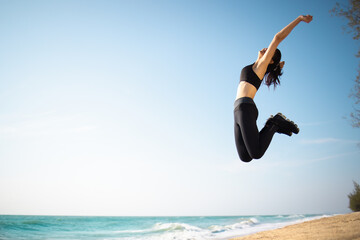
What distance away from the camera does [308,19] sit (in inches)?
113

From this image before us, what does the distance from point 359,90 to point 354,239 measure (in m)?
6.98

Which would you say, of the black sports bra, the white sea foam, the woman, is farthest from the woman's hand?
the white sea foam

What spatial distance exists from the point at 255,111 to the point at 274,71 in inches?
30.9

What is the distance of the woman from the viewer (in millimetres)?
2950

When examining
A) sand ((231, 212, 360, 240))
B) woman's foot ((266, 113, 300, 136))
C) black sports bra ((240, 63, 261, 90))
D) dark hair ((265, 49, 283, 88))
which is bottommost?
sand ((231, 212, 360, 240))

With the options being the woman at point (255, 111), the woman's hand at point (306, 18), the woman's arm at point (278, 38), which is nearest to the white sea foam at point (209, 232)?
the woman at point (255, 111)

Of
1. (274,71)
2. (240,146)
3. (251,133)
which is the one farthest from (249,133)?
(274,71)

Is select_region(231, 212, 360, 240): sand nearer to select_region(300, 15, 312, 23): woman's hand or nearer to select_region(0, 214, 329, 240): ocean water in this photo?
select_region(300, 15, 312, 23): woman's hand

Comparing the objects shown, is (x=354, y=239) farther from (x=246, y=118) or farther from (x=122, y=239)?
(x=122, y=239)

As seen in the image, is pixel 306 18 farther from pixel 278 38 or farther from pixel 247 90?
pixel 247 90

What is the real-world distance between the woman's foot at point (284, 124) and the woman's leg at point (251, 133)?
0.73 ft

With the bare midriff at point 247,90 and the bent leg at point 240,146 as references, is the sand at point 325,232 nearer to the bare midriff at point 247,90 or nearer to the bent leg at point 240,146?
the bent leg at point 240,146

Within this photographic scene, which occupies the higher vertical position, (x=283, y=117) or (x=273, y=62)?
(x=273, y=62)

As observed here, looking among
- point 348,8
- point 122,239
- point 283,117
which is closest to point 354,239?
point 283,117
